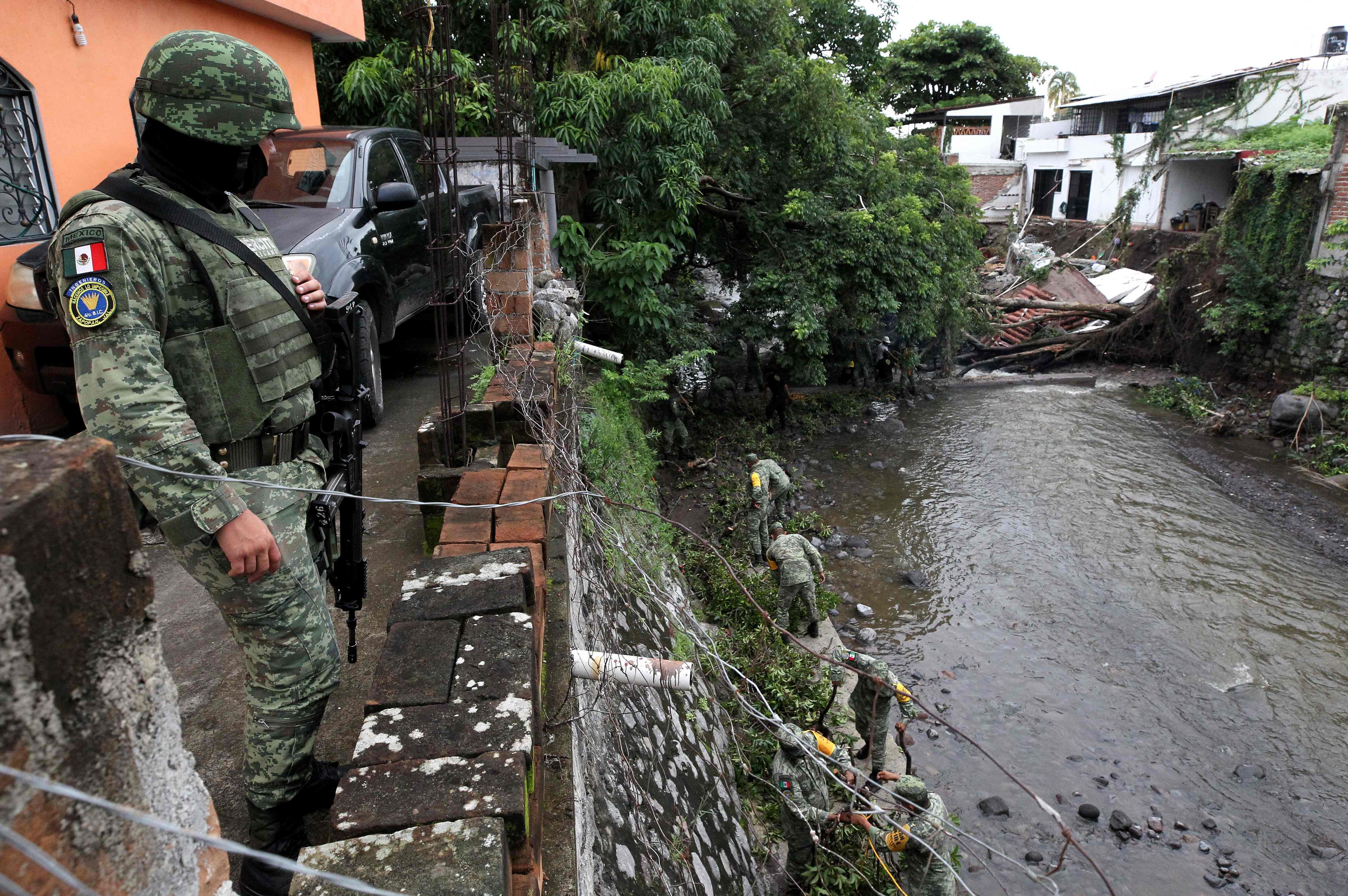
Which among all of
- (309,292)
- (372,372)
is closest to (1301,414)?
(372,372)

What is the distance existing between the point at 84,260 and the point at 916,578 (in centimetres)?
773

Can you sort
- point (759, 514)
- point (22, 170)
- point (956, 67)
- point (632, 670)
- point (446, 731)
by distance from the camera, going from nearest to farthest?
point (446, 731), point (632, 670), point (22, 170), point (759, 514), point (956, 67)

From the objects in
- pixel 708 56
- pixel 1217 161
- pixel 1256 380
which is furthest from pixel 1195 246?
pixel 708 56

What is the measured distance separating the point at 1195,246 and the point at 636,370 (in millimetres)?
12907

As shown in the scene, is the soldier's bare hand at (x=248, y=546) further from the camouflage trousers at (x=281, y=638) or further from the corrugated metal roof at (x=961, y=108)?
the corrugated metal roof at (x=961, y=108)

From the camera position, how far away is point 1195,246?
51.7ft

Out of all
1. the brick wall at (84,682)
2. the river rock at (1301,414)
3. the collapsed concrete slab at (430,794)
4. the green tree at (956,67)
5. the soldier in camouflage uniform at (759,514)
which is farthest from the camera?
the green tree at (956,67)

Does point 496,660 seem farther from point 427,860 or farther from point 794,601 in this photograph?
point 794,601

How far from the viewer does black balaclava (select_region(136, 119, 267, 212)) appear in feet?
6.34

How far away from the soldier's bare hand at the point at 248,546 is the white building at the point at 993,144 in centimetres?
2732

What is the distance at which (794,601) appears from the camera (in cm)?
694

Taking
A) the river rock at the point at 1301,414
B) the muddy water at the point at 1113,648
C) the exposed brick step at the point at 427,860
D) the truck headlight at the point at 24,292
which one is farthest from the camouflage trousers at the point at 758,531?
the river rock at the point at 1301,414

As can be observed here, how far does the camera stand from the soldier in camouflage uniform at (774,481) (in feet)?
27.1

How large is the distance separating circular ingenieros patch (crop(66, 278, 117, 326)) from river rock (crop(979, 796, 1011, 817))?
18.0 feet
